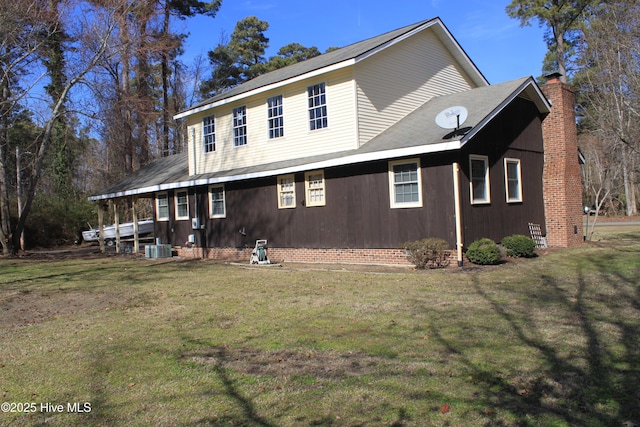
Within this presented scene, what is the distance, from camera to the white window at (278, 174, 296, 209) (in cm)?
1619

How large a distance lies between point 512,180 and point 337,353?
11412mm

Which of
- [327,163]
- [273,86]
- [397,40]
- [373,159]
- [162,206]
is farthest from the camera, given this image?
[162,206]

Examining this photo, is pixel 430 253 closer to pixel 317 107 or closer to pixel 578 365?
pixel 317 107

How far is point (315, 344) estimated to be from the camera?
5.84 meters

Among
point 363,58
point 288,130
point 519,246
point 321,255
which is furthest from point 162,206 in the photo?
point 519,246

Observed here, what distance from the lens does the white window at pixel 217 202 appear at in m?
18.9

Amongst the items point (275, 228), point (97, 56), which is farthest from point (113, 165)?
point (275, 228)

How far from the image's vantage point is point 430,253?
12.1 m

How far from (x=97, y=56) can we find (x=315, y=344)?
772 inches

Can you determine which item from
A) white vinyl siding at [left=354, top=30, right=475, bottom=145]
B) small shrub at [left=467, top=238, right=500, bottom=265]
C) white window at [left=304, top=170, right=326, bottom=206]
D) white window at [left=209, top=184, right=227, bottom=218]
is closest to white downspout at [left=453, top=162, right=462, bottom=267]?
small shrub at [left=467, top=238, right=500, bottom=265]

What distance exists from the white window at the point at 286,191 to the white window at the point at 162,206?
7645 mm

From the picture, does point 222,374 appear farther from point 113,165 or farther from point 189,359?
point 113,165

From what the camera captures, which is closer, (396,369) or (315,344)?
(396,369)

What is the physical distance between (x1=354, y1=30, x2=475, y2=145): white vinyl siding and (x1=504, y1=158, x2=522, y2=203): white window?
3852 millimetres
